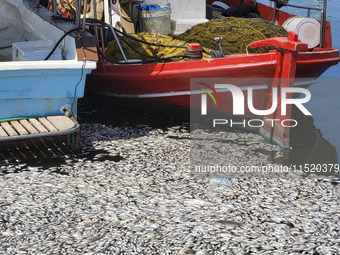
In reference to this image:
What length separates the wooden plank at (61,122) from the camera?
8739 millimetres

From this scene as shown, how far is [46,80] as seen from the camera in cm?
899

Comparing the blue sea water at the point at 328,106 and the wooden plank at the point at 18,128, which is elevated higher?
the wooden plank at the point at 18,128

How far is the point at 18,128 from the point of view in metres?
8.68

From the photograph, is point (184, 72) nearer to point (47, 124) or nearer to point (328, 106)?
point (47, 124)

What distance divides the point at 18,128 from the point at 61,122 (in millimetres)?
632

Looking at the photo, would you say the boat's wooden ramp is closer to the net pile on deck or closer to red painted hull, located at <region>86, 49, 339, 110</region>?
red painted hull, located at <region>86, 49, 339, 110</region>

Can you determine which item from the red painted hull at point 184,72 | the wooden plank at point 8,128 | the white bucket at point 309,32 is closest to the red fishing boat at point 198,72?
the red painted hull at point 184,72

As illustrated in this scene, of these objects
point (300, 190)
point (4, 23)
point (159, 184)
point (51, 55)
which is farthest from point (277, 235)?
point (4, 23)

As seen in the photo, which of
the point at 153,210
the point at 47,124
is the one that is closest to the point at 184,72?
the point at 47,124

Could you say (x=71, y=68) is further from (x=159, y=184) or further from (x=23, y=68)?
(x=159, y=184)

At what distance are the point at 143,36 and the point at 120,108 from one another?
1.52 m

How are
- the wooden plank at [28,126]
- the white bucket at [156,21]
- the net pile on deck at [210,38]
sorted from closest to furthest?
the wooden plank at [28,126] → the net pile on deck at [210,38] → the white bucket at [156,21]

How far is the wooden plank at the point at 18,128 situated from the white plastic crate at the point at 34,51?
1219 mm

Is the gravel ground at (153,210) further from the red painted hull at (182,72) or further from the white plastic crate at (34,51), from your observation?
the white plastic crate at (34,51)
